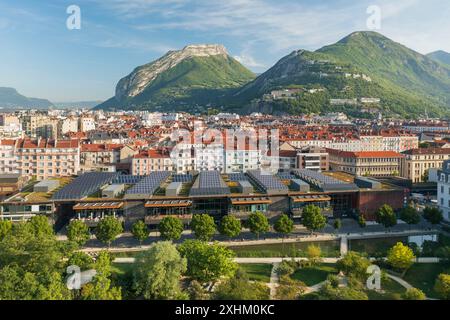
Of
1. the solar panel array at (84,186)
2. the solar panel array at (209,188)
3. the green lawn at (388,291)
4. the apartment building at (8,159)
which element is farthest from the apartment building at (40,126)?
the green lawn at (388,291)

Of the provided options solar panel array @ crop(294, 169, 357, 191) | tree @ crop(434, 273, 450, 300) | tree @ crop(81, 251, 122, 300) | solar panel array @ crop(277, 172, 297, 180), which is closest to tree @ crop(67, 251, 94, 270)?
tree @ crop(81, 251, 122, 300)

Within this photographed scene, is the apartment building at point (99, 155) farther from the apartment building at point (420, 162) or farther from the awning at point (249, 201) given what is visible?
the apartment building at point (420, 162)

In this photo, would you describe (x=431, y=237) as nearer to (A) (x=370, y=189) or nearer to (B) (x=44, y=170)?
(A) (x=370, y=189)

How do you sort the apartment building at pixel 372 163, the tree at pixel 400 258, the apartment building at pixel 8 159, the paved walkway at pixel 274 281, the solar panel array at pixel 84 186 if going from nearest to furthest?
the paved walkway at pixel 274 281 → the tree at pixel 400 258 → the solar panel array at pixel 84 186 → the apartment building at pixel 8 159 → the apartment building at pixel 372 163

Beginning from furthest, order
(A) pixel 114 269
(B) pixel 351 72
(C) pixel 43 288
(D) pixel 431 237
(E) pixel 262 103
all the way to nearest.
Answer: (B) pixel 351 72 → (E) pixel 262 103 → (D) pixel 431 237 → (A) pixel 114 269 → (C) pixel 43 288

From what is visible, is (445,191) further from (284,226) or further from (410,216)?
(284,226)

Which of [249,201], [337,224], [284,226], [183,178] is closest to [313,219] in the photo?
[284,226]

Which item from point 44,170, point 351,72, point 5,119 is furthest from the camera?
point 351,72
